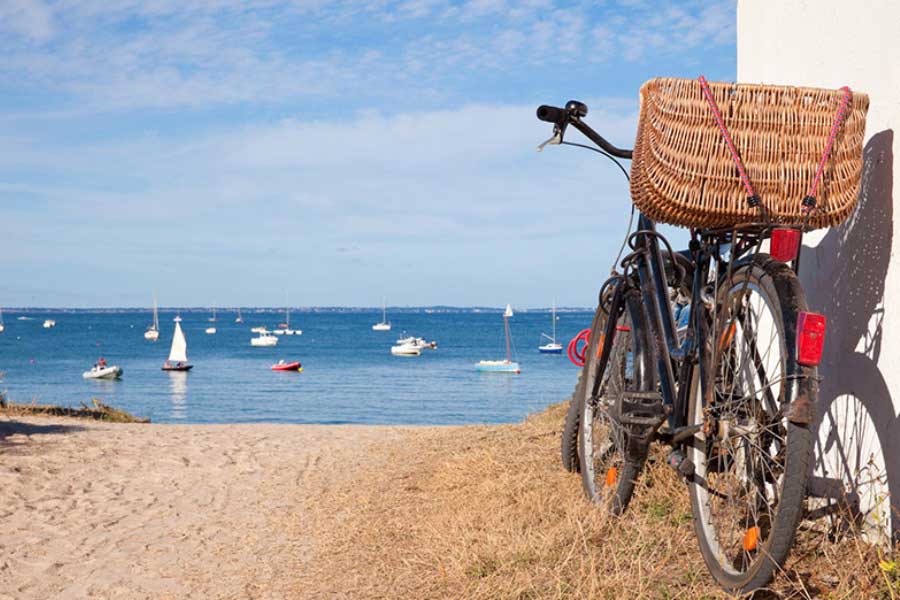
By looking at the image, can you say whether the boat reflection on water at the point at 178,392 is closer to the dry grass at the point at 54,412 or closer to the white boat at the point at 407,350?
the white boat at the point at 407,350

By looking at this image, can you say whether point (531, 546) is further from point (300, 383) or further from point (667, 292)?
point (300, 383)

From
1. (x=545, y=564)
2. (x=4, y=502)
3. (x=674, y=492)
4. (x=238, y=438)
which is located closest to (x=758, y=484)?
(x=545, y=564)

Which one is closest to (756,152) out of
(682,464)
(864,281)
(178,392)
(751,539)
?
(864,281)

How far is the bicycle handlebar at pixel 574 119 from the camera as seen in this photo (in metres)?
4.51

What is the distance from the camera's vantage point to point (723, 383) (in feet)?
11.4

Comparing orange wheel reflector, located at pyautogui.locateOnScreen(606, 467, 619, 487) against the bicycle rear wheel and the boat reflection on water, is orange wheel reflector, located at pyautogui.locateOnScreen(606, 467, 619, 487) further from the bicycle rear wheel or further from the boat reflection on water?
the boat reflection on water

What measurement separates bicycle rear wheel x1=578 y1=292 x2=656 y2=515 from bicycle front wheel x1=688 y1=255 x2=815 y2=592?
55 centimetres

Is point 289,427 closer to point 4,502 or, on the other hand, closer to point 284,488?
point 284,488

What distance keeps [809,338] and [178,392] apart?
56.2 metres

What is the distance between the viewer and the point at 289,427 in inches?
478

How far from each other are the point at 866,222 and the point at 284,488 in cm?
526

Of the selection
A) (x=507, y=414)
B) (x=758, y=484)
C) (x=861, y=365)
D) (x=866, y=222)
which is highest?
(x=866, y=222)

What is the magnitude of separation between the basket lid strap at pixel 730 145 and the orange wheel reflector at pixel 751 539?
1.12m

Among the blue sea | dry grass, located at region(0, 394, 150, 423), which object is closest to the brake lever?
dry grass, located at region(0, 394, 150, 423)
